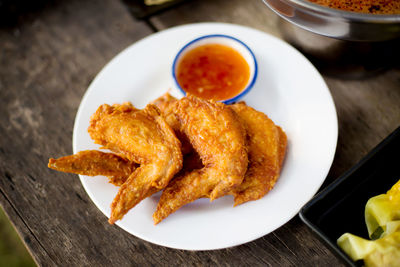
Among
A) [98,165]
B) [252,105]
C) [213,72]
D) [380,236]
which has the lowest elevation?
[380,236]

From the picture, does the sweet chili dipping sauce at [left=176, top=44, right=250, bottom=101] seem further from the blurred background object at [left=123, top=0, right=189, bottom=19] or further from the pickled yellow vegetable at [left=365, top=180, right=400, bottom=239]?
the pickled yellow vegetable at [left=365, top=180, right=400, bottom=239]

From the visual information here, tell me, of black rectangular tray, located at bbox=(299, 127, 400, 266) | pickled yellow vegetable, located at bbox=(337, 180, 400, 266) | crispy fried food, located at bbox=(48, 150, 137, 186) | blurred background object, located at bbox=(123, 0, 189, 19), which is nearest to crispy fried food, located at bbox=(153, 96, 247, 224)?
crispy fried food, located at bbox=(48, 150, 137, 186)

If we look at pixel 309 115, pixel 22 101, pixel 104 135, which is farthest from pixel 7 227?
A: pixel 309 115

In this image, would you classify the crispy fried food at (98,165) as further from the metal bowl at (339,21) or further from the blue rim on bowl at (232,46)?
the metal bowl at (339,21)

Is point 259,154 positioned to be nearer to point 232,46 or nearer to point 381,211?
point 381,211

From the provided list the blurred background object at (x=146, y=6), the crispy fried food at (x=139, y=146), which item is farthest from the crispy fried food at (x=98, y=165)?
the blurred background object at (x=146, y=6)

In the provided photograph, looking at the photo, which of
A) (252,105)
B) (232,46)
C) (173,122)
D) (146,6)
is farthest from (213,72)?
(146,6)
